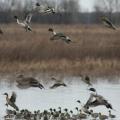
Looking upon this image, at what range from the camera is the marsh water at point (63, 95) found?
12434 mm

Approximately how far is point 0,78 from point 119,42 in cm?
568

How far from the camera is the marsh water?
12.4 meters

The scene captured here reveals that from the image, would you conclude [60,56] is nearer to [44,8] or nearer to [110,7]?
[44,8]

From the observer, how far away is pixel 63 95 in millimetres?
13977

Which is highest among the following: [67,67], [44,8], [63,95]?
[67,67]

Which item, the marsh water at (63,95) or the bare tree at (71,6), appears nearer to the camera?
the marsh water at (63,95)

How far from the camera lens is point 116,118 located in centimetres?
1116

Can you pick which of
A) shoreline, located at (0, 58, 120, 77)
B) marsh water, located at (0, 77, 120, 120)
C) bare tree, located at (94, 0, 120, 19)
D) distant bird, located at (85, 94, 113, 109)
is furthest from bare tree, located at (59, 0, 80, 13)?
distant bird, located at (85, 94, 113, 109)

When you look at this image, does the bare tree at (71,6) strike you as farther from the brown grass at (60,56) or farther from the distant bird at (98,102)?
the distant bird at (98,102)

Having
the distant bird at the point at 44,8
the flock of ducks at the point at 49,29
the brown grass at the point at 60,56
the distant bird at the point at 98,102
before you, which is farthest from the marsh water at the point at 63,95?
the distant bird at the point at 44,8

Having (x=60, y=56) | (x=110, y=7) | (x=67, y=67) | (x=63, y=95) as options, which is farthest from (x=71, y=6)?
(x=63, y=95)

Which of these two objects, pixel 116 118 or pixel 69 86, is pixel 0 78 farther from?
pixel 116 118

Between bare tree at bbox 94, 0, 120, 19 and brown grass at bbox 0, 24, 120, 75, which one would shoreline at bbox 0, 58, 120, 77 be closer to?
brown grass at bbox 0, 24, 120, 75

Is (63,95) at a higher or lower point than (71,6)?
lower
